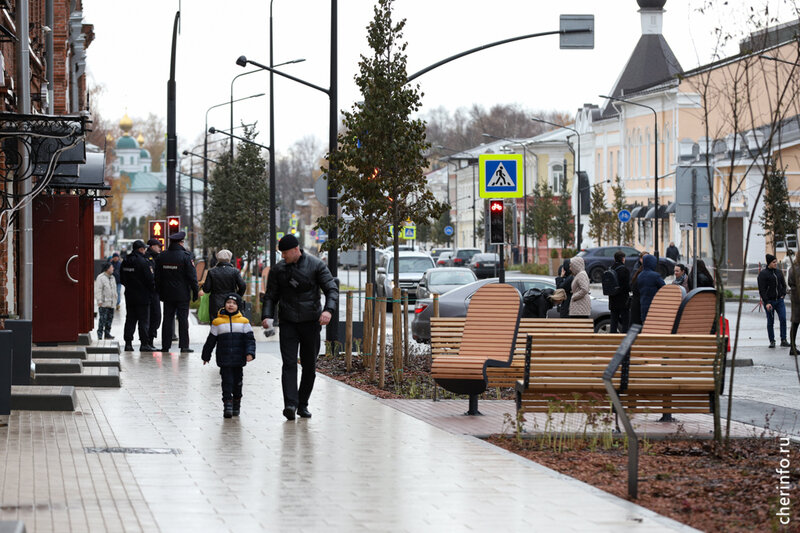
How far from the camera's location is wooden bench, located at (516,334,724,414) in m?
11.9

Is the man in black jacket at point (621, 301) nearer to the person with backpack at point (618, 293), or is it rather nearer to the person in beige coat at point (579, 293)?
the person with backpack at point (618, 293)

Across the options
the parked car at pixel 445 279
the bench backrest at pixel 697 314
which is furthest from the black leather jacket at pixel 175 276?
the parked car at pixel 445 279

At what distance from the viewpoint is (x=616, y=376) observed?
12.0m

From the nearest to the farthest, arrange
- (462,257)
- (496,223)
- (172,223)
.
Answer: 1. (496,223)
2. (172,223)
3. (462,257)

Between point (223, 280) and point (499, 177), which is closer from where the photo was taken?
point (499, 177)

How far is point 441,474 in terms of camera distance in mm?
9852

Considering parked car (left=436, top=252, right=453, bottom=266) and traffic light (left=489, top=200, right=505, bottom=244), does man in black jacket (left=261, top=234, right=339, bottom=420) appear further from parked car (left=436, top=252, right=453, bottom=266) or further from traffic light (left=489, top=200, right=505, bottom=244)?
parked car (left=436, top=252, right=453, bottom=266)

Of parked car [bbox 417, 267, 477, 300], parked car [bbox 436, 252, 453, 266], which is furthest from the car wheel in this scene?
parked car [bbox 436, 252, 453, 266]

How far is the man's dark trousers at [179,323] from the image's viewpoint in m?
23.0

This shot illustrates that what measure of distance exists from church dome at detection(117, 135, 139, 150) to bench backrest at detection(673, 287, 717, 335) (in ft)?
585

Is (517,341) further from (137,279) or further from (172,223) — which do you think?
(172,223)

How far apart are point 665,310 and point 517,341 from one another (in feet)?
6.04

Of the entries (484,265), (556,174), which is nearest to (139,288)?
(484,265)

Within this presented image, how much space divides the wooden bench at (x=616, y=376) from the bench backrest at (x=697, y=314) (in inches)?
48.3
